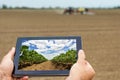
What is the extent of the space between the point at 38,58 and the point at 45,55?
1.8 inches

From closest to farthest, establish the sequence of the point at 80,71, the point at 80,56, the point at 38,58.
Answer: the point at 80,71 < the point at 80,56 < the point at 38,58

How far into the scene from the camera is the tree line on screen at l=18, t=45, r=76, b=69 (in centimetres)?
237

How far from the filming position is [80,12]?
5362 cm

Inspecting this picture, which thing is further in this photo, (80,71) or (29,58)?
(29,58)

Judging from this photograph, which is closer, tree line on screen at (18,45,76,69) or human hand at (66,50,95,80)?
human hand at (66,50,95,80)

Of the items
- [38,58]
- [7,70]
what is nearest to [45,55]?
[38,58]

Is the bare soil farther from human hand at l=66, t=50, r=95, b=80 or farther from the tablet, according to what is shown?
human hand at l=66, t=50, r=95, b=80

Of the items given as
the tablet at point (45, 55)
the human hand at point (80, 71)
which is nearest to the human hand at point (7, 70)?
the tablet at point (45, 55)

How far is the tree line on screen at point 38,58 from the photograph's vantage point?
7.79 feet

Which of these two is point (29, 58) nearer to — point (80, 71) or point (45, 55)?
point (45, 55)

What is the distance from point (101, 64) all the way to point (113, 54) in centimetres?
180

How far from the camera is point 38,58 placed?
2412 mm

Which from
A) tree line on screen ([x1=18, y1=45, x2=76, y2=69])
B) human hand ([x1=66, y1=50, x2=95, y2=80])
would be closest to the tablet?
tree line on screen ([x1=18, y1=45, x2=76, y2=69])

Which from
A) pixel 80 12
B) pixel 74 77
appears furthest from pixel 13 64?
pixel 80 12
